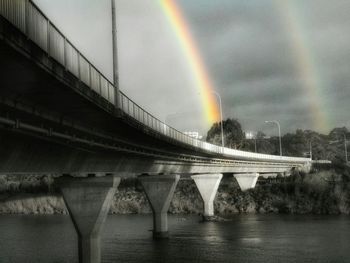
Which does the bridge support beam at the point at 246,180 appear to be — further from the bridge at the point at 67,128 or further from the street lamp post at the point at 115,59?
the street lamp post at the point at 115,59

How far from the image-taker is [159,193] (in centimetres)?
5841

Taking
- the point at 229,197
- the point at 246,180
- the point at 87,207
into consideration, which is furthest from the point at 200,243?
the point at 246,180

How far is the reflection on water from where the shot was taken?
41.9 meters

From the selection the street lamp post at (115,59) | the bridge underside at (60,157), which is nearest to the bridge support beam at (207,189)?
the bridge underside at (60,157)

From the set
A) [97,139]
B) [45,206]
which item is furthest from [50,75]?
[45,206]

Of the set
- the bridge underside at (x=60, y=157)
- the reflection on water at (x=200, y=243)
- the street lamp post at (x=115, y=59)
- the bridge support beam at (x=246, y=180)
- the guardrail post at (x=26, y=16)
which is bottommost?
the reflection on water at (x=200, y=243)

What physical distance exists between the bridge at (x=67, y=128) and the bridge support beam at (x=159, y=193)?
2.64 metres

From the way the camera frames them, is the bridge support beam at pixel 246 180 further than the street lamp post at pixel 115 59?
Yes

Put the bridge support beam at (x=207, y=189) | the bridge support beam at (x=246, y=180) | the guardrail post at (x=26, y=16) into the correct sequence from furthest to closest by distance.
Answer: the bridge support beam at (x=246, y=180), the bridge support beam at (x=207, y=189), the guardrail post at (x=26, y=16)

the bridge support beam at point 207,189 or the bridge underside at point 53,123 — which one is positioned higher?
the bridge underside at point 53,123

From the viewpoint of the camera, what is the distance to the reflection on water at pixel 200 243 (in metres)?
41.9

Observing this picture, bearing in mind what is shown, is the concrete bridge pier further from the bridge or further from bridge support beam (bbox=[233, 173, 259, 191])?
bridge support beam (bbox=[233, 173, 259, 191])

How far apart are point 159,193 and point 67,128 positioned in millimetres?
33467

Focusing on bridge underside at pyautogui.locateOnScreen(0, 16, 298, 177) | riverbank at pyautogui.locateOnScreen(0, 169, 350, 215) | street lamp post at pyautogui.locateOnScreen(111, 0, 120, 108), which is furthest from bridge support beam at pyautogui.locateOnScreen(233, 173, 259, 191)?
street lamp post at pyautogui.locateOnScreen(111, 0, 120, 108)
